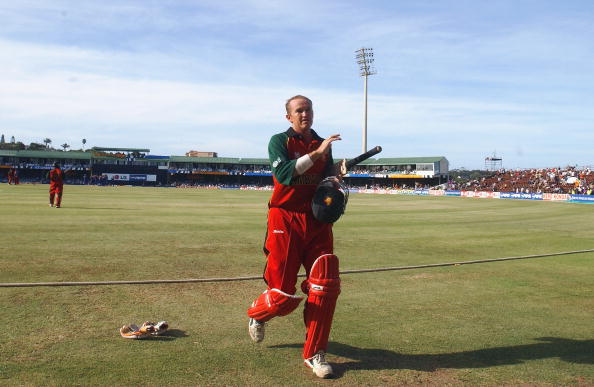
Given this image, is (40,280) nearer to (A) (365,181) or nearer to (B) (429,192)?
(B) (429,192)

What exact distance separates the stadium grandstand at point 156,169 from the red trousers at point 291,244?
97346 millimetres

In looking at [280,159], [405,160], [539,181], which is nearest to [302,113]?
[280,159]

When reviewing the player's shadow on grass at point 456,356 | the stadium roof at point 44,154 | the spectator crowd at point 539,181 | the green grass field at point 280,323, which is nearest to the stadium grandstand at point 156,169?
the stadium roof at point 44,154

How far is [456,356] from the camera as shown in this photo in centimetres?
438

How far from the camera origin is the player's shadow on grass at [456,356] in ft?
13.6

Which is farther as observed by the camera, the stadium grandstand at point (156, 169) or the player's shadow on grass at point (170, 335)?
the stadium grandstand at point (156, 169)

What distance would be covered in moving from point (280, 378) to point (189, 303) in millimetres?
2549

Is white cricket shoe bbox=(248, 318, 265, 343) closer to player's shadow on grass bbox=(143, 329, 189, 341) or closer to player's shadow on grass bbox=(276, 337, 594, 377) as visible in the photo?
player's shadow on grass bbox=(276, 337, 594, 377)

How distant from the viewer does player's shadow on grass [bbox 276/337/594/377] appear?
4.14m

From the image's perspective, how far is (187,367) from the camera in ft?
12.9

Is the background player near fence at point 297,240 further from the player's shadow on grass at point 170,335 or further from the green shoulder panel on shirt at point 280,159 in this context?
the player's shadow on grass at point 170,335

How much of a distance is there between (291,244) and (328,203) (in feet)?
1.74

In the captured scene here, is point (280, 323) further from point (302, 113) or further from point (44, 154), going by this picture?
point (44, 154)

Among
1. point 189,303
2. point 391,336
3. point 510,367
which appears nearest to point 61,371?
point 189,303
